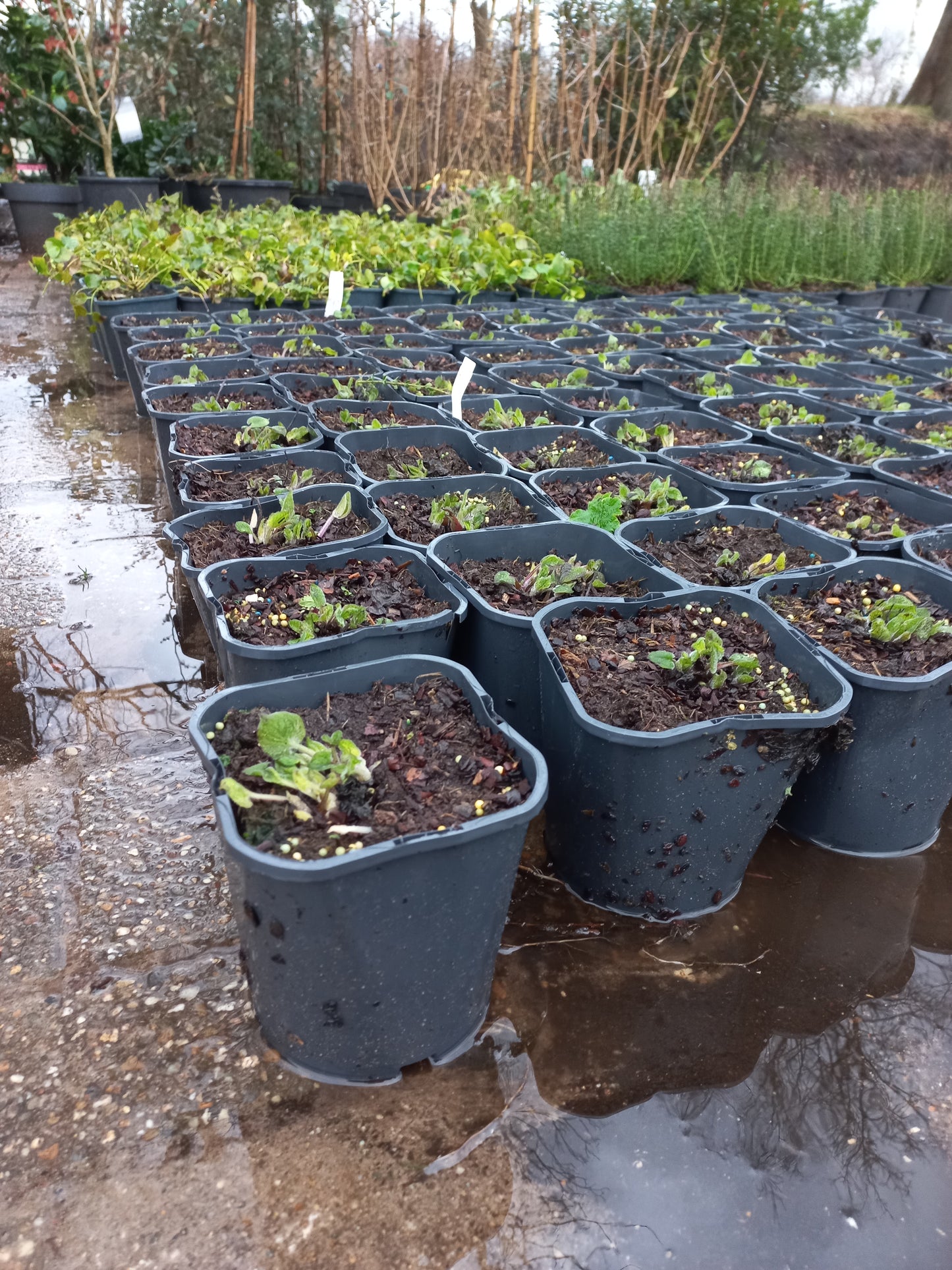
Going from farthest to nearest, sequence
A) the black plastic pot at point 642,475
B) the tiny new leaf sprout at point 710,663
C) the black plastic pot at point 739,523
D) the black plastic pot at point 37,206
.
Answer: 1. the black plastic pot at point 37,206
2. the black plastic pot at point 642,475
3. the black plastic pot at point 739,523
4. the tiny new leaf sprout at point 710,663

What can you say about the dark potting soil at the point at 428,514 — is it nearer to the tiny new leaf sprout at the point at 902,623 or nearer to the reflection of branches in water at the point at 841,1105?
the tiny new leaf sprout at the point at 902,623

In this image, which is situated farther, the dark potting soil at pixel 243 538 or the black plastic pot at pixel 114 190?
the black plastic pot at pixel 114 190

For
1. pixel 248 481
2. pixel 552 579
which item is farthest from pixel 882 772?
pixel 248 481

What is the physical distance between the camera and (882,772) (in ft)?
5.98

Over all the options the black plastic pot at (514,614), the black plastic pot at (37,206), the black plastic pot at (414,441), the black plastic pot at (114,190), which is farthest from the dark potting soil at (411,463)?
the black plastic pot at (37,206)

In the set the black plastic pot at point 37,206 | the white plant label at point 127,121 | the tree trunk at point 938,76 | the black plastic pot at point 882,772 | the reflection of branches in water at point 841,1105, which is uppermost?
the tree trunk at point 938,76

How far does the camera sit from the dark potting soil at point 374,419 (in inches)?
117

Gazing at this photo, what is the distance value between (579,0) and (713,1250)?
10.6m

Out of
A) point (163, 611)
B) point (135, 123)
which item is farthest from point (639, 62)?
point (163, 611)

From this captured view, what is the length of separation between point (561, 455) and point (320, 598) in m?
1.35

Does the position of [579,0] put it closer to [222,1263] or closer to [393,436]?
[393,436]

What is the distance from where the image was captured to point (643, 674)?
169 cm

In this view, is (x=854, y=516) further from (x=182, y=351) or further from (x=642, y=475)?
(x=182, y=351)

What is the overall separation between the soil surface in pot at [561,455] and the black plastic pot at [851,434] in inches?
28.8
